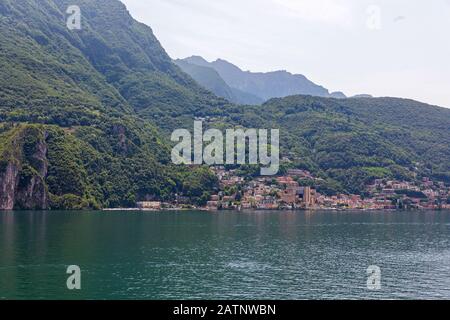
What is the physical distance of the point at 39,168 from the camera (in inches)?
5861

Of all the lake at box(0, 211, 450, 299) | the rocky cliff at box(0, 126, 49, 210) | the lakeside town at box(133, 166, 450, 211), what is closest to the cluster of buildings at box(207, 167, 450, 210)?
the lakeside town at box(133, 166, 450, 211)

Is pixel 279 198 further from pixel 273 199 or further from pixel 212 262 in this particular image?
pixel 212 262

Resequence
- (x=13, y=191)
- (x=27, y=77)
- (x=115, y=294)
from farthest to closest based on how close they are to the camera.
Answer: (x=27, y=77), (x=13, y=191), (x=115, y=294)

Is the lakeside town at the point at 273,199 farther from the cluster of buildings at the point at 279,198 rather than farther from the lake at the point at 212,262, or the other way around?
the lake at the point at 212,262

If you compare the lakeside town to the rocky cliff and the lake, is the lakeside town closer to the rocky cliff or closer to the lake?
the rocky cliff

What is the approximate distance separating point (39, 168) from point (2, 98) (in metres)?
41.3

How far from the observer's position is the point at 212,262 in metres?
60.7

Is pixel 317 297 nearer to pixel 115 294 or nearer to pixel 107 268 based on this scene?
pixel 115 294

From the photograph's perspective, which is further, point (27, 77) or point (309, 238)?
point (27, 77)

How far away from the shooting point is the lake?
4581cm

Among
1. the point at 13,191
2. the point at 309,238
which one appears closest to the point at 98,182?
the point at 13,191

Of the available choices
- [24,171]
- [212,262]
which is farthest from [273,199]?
[212,262]

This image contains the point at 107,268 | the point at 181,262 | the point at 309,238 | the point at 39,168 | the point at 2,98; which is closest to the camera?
the point at 107,268

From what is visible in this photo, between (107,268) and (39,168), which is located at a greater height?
(39,168)
